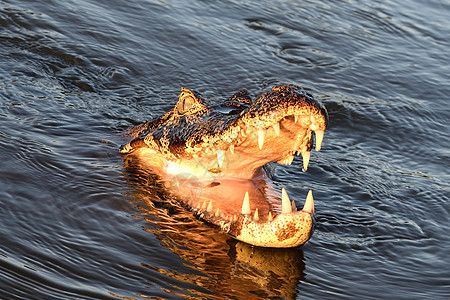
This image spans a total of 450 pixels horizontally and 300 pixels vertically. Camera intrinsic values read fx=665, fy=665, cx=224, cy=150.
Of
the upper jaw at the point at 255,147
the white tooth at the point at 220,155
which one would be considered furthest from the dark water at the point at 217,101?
the white tooth at the point at 220,155

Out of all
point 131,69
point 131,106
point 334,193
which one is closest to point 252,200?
point 334,193

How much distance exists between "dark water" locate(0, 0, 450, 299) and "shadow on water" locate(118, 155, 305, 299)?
0.04 ft

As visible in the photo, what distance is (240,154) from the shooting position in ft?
15.7

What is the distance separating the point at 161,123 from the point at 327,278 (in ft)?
6.71

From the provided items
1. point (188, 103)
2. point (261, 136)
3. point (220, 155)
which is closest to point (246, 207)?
point (220, 155)

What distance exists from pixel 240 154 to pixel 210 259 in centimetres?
79

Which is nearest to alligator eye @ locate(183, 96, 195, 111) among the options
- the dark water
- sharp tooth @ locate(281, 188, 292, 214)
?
the dark water

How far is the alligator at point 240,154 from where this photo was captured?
423 centimetres

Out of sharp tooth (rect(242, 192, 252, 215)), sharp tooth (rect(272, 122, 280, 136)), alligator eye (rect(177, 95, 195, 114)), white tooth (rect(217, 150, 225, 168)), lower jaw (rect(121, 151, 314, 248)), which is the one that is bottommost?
lower jaw (rect(121, 151, 314, 248))

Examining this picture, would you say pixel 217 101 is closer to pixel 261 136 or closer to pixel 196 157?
pixel 196 157

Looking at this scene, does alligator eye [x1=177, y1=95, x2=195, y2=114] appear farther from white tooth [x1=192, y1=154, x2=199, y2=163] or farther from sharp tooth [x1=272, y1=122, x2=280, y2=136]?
sharp tooth [x1=272, y1=122, x2=280, y2=136]

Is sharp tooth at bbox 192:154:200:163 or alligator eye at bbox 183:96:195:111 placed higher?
alligator eye at bbox 183:96:195:111

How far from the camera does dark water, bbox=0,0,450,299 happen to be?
436 cm

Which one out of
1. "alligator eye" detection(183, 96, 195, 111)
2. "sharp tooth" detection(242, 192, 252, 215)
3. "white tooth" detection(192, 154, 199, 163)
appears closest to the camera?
"sharp tooth" detection(242, 192, 252, 215)
